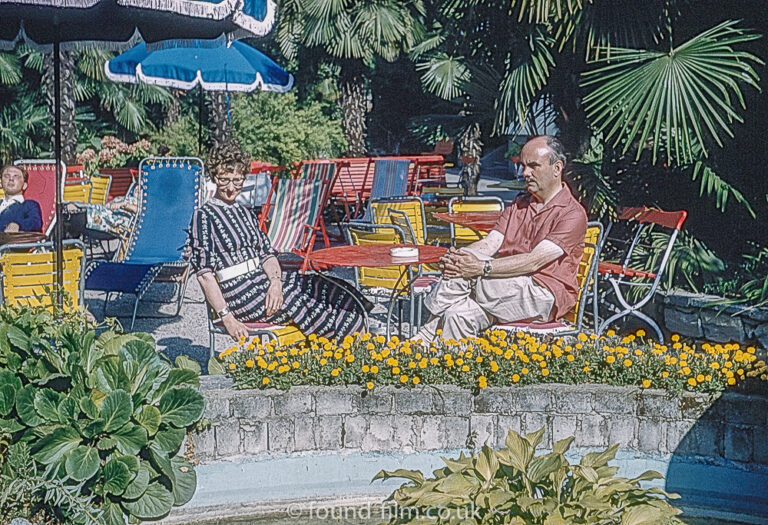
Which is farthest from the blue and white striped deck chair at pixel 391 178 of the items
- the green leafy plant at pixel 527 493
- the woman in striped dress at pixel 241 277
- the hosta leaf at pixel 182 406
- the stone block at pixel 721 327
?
the green leafy plant at pixel 527 493

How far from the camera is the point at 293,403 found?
13.9 ft

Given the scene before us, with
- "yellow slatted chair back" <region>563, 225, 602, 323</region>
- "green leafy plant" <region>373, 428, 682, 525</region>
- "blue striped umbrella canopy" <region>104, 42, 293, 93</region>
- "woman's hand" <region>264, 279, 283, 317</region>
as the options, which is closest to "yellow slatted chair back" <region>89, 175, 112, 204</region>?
"blue striped umbrella canopy" <region>104, 42, 293, 93</region>

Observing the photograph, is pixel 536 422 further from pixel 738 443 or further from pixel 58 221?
pixel 58 221

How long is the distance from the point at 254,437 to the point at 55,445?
864 mm

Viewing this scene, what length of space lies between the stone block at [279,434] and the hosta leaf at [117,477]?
2.50ft

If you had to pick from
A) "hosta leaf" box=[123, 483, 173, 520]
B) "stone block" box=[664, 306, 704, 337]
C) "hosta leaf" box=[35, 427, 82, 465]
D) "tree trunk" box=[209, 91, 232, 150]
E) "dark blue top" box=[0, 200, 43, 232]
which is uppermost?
"tree trunk" box=[209, 91, 232, 150]

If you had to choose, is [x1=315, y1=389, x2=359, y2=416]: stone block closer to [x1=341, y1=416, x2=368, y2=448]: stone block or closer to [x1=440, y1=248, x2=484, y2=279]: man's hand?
[x1=341, y1=416, x2=368, y2=448]: stone block

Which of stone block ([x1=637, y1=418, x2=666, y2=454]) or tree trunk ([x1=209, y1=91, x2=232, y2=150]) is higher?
tree trunk ([x1=209, y1=91, x2=232, y2=150])

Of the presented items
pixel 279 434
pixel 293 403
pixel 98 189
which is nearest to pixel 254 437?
pixel 279 434

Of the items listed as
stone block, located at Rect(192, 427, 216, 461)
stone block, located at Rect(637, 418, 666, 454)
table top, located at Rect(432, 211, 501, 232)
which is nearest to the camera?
stone block, located at Rect(192, 427, 216, 461)

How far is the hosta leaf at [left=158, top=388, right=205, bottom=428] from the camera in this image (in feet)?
12.7

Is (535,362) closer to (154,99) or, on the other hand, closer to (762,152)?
(762,152)

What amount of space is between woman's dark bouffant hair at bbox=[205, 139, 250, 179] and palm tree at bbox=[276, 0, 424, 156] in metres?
11.6

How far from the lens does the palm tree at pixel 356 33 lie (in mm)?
16438
